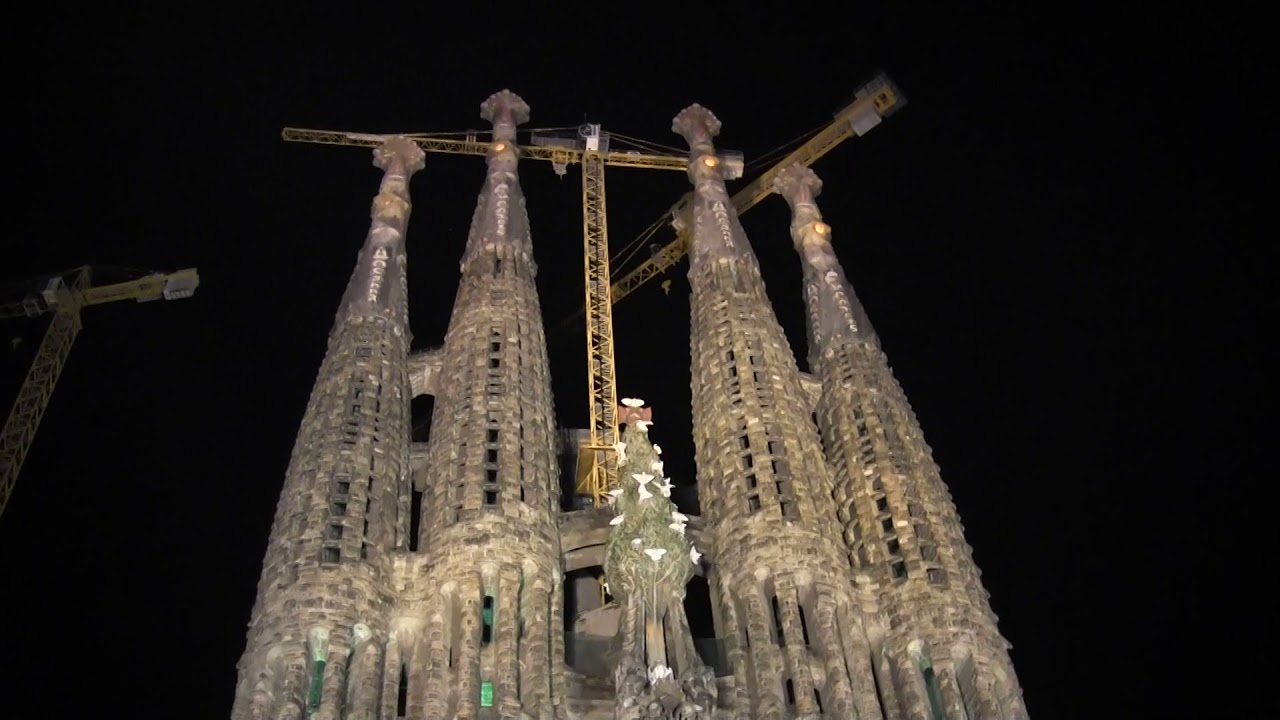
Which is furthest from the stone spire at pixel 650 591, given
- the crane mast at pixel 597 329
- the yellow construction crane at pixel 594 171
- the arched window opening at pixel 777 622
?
the yellow construction crane at pixel 594 171

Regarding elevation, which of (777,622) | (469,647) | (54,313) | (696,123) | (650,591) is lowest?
(469,647)

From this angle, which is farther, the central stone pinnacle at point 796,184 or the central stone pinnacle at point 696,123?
the central stone pinnacle at point 696,123

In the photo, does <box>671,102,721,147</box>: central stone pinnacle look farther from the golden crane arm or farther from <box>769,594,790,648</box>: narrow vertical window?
<box>769,594,790,648</box>: narrow vertical window

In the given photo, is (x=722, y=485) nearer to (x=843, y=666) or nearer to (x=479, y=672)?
(x=843, y=666)

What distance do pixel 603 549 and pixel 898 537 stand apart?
883cm

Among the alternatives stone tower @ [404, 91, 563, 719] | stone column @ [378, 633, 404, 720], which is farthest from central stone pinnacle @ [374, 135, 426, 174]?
stone column @ [378, 633, 404, 720]

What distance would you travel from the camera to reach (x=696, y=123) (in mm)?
57594

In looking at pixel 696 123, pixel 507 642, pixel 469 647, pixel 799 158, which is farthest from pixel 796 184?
pixel 469 647

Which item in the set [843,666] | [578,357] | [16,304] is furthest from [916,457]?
[16,304]

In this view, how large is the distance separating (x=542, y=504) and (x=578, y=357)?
25.3 metres

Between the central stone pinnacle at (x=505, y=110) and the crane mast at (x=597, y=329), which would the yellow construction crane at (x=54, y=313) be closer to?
the central stone pinnacle at (x=505, y=110)

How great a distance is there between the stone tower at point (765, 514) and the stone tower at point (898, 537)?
0.90 m

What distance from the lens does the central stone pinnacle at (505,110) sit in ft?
184

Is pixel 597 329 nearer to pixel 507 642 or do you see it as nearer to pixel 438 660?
pixel 507 642
